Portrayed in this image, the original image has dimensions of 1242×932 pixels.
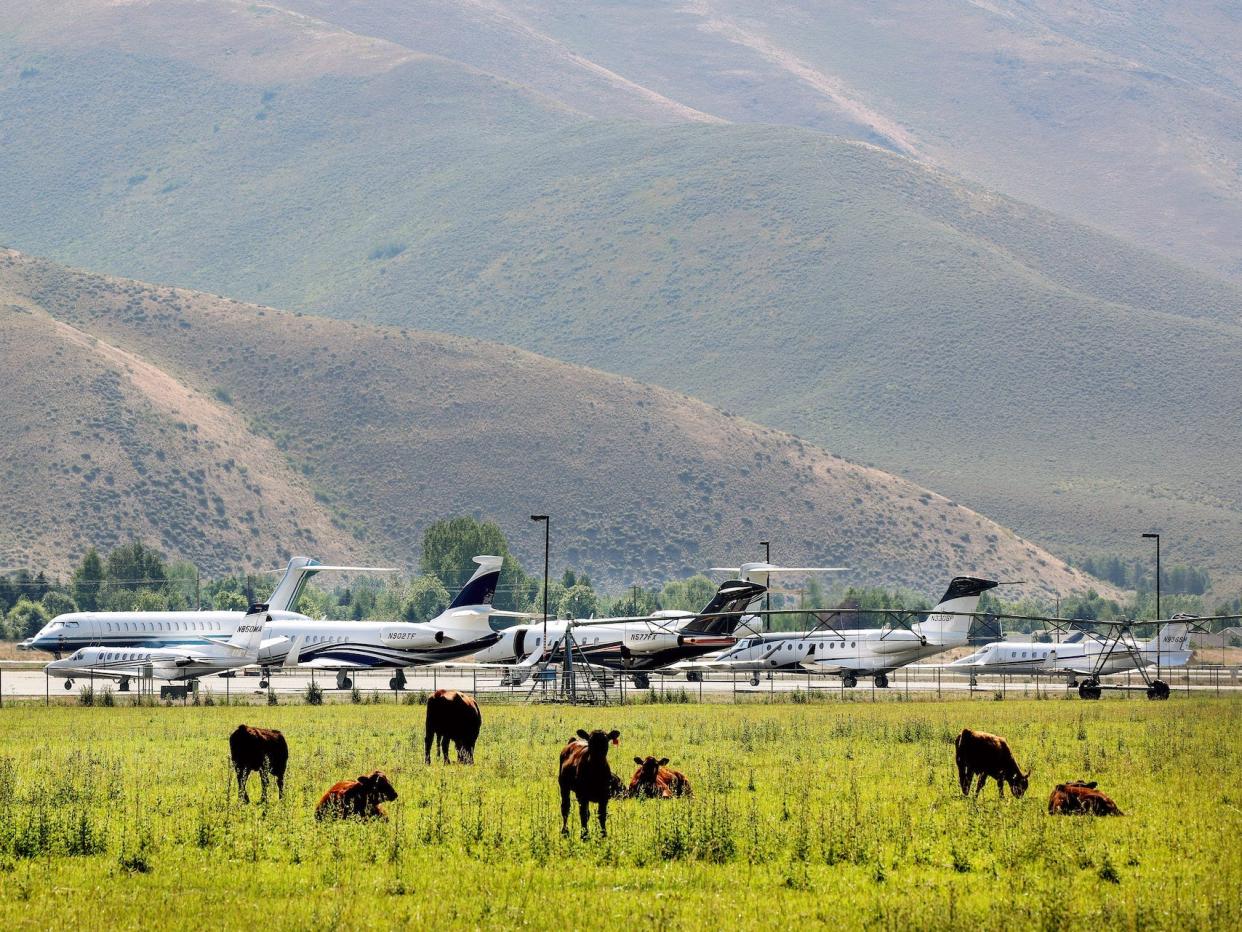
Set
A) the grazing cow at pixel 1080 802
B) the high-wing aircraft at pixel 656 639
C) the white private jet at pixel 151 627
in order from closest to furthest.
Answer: the grazing cow at pixel 1080 802
the high-wing aircraft at pixel 656 639
the white private jet at pixel 151 627

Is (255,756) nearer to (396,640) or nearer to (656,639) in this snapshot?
(656,639)

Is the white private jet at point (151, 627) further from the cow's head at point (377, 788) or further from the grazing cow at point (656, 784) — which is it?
the cow's head at point (377, 788)

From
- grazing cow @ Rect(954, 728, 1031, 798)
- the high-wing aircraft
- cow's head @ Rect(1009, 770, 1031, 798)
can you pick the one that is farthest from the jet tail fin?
grazing cow @ Rect(954, 728, 1031, 798)

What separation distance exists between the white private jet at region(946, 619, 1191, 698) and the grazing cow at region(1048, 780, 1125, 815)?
43772mm

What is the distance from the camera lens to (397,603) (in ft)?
466

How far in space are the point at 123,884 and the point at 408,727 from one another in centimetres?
2305

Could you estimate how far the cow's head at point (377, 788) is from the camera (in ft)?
81.0

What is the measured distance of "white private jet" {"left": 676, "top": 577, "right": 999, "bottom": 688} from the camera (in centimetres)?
7619

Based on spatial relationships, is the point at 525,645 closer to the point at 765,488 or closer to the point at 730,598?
the point at 730,598

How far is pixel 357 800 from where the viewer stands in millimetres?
24500

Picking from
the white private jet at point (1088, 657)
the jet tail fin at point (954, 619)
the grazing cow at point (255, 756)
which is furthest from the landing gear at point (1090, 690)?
the grazing cow at point (255, 756)

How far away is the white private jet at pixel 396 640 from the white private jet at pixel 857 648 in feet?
30.1

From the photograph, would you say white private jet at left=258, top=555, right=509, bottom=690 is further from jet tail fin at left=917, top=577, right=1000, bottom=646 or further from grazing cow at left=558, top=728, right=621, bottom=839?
grazing cow at left=558, top=728, right=621, bottom=839

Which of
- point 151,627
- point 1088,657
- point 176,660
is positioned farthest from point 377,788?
point 1088,657
